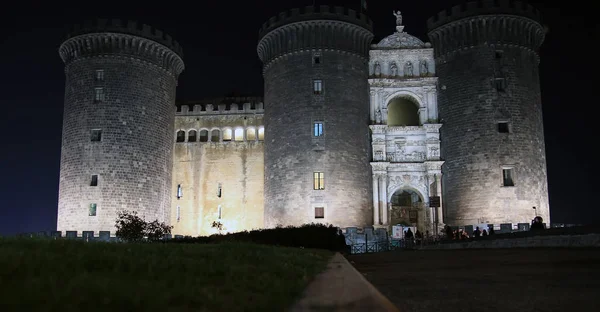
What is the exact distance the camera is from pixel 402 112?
150 ft

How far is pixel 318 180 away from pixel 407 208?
887cm

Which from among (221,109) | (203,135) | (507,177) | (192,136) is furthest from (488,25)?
(192,136)

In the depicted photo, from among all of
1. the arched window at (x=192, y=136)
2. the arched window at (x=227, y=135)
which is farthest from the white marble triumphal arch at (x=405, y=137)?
the arched window at (x=192, y=136)

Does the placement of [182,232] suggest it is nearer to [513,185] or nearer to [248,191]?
[248,191]

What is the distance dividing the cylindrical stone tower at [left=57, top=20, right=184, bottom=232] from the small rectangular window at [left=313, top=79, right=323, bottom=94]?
11.2 m

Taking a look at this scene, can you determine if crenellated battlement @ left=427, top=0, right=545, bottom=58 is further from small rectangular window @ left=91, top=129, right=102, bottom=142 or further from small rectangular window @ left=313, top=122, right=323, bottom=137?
small rectangular window @ left=91, top=129, right=102, bottom=142

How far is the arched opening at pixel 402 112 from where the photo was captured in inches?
1784

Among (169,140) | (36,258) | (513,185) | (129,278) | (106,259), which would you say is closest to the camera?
(129,278)

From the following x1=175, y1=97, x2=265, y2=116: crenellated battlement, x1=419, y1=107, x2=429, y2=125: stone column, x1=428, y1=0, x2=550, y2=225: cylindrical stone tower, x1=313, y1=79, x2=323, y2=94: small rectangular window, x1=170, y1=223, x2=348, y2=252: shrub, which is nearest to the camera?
x1=170, y1=223, x2=348, y2=252: shrub

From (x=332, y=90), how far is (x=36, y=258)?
34973 mm

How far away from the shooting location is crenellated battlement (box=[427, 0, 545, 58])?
3934 centimetres

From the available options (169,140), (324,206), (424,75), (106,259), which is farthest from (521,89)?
(106,259)

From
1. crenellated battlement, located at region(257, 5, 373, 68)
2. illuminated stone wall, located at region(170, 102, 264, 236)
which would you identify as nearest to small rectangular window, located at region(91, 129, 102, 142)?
illuminated stone wall, located at region(170, 102, 264, 236)

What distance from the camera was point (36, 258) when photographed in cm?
531
